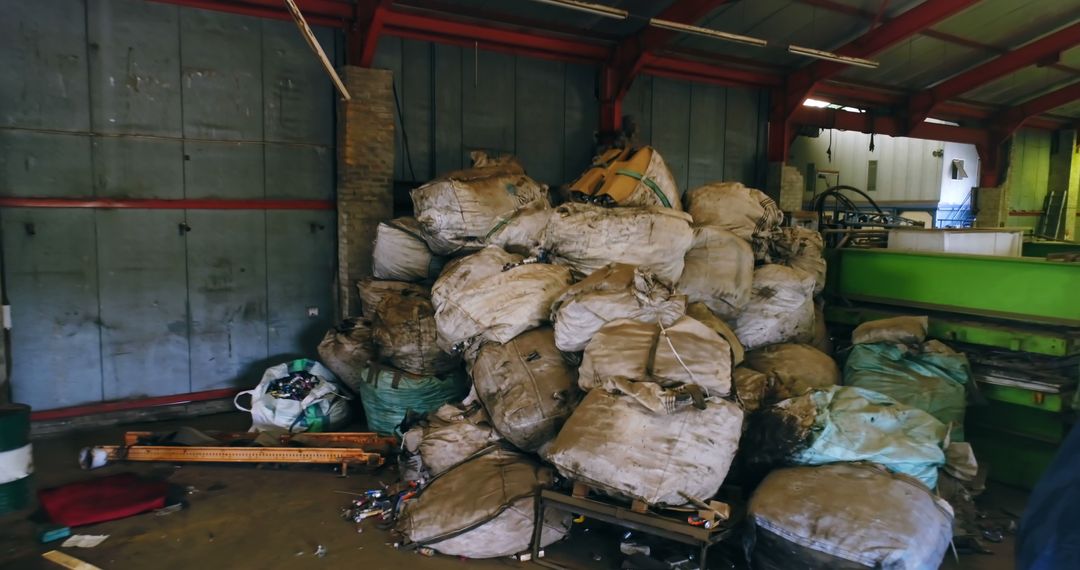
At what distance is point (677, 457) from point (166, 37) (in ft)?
15.2

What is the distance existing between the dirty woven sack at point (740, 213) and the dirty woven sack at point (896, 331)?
2.91ft

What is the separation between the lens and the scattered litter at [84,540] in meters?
3.26

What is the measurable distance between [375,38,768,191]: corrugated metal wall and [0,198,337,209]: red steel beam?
0.86 meters

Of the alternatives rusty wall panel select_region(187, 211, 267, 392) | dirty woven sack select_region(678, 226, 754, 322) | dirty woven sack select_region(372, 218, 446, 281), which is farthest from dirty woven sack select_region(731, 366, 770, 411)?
rusty wall panel select_region(187, 211, 267, 392)

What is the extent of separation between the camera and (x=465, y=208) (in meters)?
4.80

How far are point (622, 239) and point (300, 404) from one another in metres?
2.48

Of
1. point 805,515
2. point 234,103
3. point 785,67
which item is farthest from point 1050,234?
point 234,103

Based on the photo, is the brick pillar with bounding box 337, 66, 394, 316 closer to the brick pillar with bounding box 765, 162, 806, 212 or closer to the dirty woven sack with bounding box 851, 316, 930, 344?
the dirty woven sack with bounding box 851, 316, 930, 344

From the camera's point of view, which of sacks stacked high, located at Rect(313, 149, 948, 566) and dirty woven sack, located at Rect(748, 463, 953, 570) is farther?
sacks stacked high, located at Rect(313, 149, 948, 566)

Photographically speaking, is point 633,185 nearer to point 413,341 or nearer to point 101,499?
point 413,341

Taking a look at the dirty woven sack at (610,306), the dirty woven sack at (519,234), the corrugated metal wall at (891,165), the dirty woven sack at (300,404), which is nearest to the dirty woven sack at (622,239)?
the dirty woven sack at (519,234)

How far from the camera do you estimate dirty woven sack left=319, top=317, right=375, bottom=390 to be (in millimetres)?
5074

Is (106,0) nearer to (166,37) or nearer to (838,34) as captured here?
(166,37)

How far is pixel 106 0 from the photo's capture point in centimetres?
482
